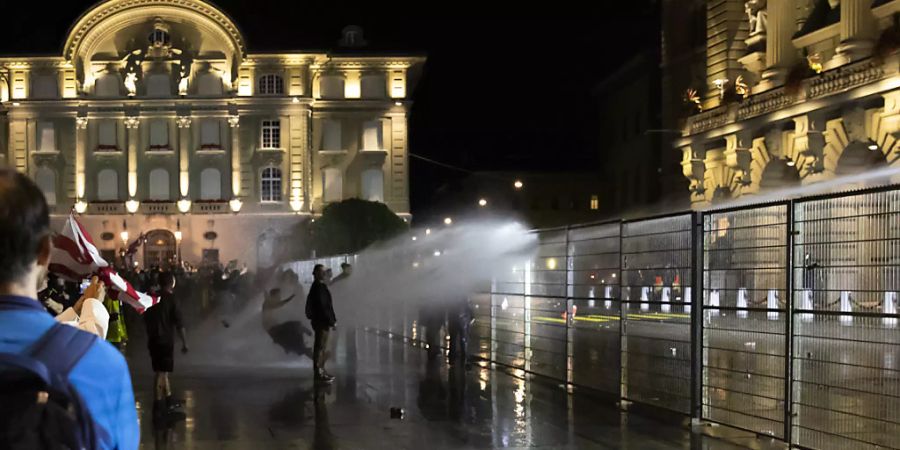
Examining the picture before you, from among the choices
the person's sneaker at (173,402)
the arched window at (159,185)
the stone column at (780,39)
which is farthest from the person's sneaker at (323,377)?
the arched window at (159,185)

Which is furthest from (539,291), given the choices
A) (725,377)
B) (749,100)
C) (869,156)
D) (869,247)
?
(749,100)

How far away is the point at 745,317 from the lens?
1098cm

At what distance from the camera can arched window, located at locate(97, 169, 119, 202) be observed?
7744cm

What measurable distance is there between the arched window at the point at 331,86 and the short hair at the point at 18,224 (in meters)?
75.5

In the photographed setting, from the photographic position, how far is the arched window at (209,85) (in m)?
76.4

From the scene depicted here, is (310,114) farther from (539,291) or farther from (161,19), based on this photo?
(539,291)

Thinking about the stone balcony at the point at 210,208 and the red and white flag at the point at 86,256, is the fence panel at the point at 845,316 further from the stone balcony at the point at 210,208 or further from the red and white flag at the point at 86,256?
the stone balcony at the point at 210,208

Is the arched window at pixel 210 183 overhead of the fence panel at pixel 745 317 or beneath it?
overhead

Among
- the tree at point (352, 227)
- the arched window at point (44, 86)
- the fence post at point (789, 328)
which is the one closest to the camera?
the fence post at point (789, 328)

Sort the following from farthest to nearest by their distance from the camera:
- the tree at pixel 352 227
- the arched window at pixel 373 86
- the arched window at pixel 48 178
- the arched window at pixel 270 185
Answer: the arched window at pixel 373 86 < the arched window at pixel 270 185 < the arched window at pixel 48 178 < the tree at pixel 352 227

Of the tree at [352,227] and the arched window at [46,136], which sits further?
the arched window at [46,136]

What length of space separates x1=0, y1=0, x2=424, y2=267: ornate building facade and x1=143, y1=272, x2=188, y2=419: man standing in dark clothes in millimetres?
60983

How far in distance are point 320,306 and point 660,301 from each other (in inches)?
268

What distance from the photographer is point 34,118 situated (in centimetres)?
7656
